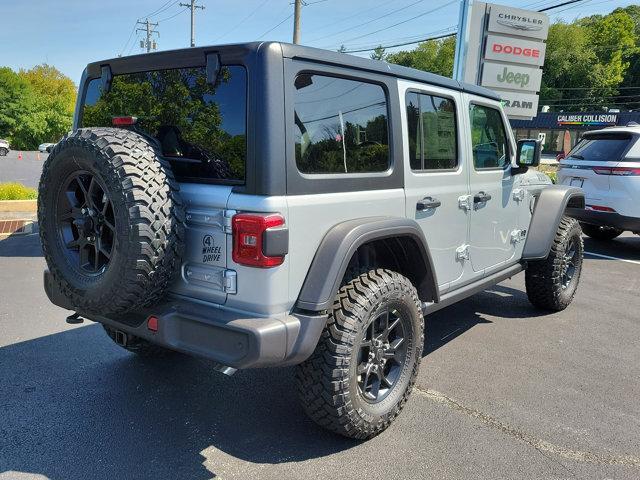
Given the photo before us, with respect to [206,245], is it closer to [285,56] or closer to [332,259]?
[332,259]

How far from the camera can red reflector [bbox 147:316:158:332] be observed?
101 inches

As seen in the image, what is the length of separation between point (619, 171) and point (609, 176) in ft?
0.47

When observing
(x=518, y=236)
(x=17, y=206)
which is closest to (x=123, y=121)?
(x=518, y=236)

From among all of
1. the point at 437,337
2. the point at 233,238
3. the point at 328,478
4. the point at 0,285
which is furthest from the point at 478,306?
the point at 0,285

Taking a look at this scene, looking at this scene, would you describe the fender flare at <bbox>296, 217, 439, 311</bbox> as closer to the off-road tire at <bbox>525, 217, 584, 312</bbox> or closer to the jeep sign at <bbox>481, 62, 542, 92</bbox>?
the off-road tire at <bbox>525, 217, 584, 312</bbox>

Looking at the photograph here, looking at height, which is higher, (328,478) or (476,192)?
(476,192)

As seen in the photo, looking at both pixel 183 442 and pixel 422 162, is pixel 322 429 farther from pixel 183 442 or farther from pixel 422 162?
pixel 422 162

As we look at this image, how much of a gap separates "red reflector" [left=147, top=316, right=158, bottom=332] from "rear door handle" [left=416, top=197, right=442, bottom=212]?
64.9 inches

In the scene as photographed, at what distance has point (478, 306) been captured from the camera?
5426 mm

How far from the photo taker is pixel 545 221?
15.4ft

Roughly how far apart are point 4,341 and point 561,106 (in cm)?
7766

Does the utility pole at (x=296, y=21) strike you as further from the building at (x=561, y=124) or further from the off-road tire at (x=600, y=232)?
the building at (x=561, y=124)

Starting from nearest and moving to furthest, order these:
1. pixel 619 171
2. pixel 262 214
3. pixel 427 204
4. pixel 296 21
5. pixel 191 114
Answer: pixel 262 214
pixel 191 114
pixel 427 204
pixel 619 171
pixel 296 21

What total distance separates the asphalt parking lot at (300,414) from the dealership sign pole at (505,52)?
7881mm
